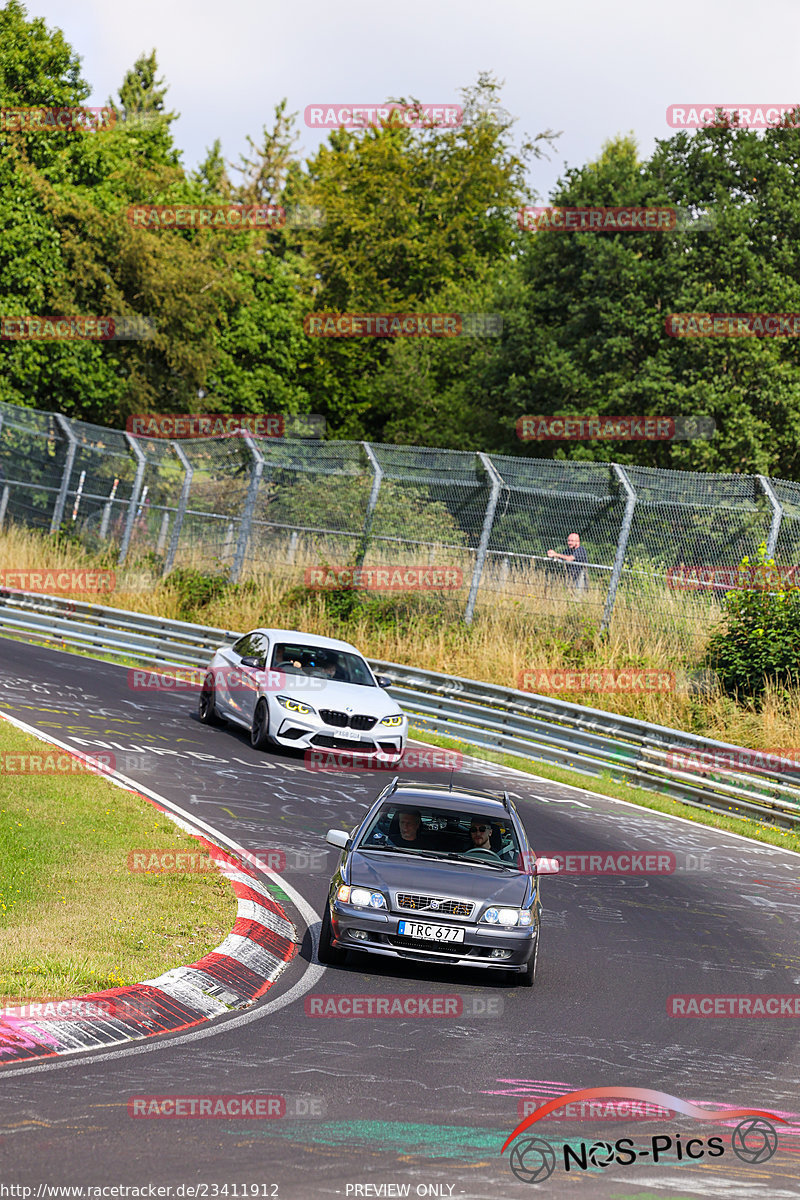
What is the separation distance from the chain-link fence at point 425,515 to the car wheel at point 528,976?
1303 centimetres

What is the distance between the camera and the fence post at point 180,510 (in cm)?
2833

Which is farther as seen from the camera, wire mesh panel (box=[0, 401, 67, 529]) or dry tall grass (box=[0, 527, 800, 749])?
wire mesh panel (box=[0, 401, 67, 529])

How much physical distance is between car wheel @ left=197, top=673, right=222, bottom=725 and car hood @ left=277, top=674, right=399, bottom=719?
1.87 meters

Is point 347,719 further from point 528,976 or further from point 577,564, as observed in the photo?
point 528,976

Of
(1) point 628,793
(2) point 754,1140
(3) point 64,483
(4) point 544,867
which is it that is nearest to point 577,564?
(1) point 628,793

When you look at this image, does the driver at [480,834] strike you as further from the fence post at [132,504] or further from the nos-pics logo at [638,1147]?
the fence post at [132,504]

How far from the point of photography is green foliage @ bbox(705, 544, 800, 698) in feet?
65.8

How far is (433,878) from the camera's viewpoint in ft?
29.9

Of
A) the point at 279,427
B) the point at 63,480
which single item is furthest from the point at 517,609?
the point at 279,427

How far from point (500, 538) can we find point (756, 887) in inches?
444

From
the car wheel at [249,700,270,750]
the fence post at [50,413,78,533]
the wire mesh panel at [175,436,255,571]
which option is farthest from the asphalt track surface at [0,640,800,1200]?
the fence post at [50,413,78,533]

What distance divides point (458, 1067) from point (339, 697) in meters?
10.2

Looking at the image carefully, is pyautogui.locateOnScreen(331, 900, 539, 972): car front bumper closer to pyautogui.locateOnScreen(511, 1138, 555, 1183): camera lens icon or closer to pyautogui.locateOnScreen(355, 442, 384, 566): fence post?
pyautogui.locateOnScreen(511, 1138, 555, 1183): camera lens icon

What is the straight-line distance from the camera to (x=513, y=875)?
9.35 m
